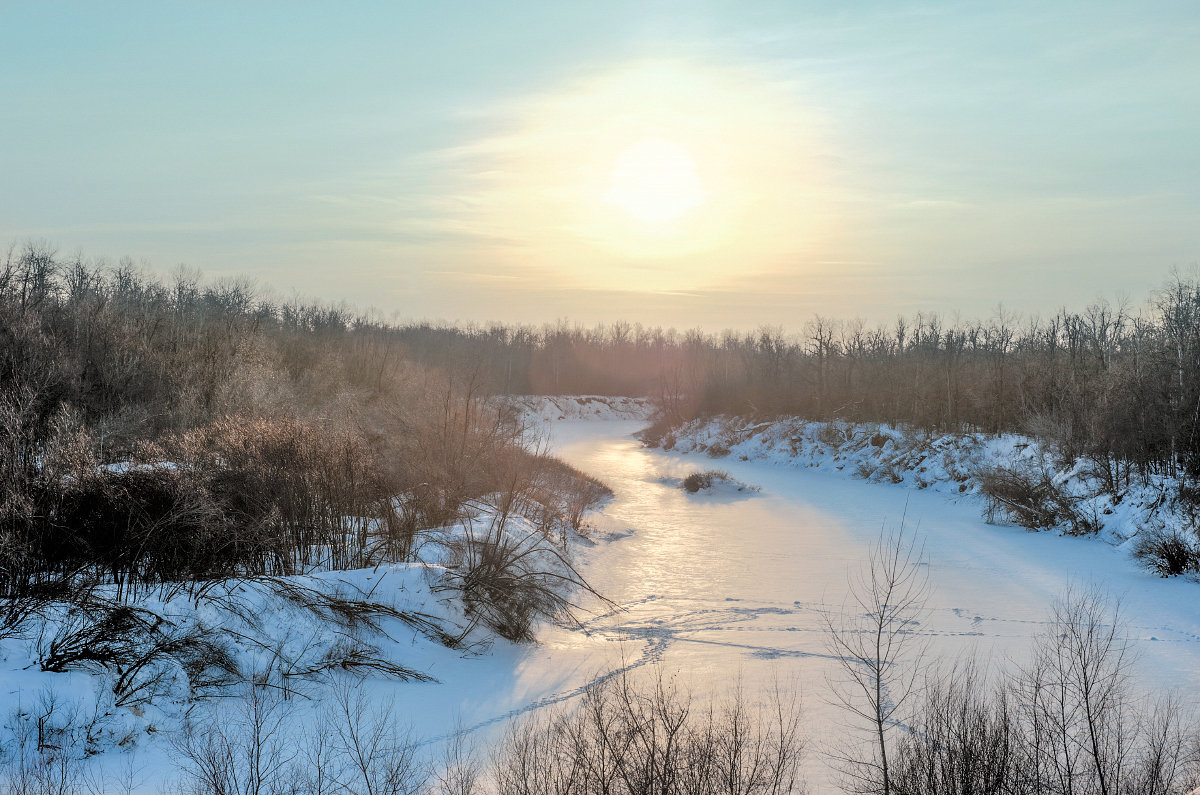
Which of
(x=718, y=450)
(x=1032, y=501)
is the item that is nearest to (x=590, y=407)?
(x=718, y=450)

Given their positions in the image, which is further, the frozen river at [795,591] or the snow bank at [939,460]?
the snow bank at [939,460]

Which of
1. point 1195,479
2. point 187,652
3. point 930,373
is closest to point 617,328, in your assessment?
point 930,373

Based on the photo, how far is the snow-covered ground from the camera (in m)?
8.48

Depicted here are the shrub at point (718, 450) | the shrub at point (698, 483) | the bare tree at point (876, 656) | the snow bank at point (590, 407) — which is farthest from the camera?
the snow bank at point (590, 407)

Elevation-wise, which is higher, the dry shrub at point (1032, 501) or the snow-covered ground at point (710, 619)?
the dry shrub at point (1032, 501)

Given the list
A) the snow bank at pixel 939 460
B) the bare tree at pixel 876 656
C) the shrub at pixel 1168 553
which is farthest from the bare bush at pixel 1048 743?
the snow bank at pixel 939 460

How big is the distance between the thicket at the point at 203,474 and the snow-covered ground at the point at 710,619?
1279 millimetres

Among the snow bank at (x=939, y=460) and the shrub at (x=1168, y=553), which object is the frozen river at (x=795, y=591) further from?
the snow bank at (x=939, y=460)

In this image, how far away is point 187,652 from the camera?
8.88 meters

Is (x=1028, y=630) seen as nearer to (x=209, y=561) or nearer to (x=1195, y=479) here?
(x=1195, y=479)

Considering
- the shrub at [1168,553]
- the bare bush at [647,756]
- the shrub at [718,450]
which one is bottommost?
the shrub at [718,450]

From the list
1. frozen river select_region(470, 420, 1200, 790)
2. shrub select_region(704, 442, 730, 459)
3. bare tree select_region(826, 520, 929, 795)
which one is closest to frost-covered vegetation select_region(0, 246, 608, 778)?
frozen river select_region(470, 420, 1200, 790)

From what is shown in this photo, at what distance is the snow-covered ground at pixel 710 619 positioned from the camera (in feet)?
27.8

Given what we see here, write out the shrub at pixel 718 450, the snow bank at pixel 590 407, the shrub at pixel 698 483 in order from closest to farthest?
the shrub at pixel 698 483 < the shrub at pixel 718 450 < the snow bank at pixel 590 407
